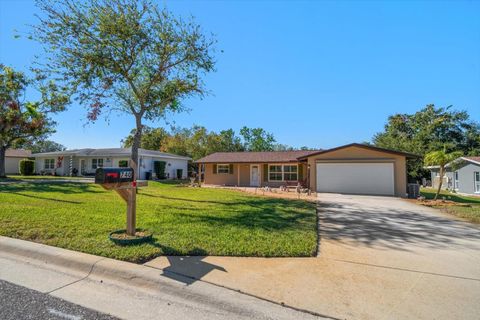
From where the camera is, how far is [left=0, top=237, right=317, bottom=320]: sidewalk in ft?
10.2

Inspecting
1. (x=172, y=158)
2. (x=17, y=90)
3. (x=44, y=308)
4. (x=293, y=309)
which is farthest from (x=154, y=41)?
(x=172, y=158)

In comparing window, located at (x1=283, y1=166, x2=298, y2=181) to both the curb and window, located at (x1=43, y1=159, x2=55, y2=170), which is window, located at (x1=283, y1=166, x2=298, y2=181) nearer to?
the curb

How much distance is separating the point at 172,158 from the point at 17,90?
15.8 metres

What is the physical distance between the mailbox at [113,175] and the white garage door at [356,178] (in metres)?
16.5

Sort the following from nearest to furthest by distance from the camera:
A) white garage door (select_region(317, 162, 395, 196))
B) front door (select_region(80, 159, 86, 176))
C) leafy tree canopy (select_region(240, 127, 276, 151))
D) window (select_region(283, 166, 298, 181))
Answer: white garage door (select_region(317, 162, 395, 196)) → window (select_region(283, 166, 298, 181)) → front door (select_region(80, 159, 86, 176)) → leafy tree canopy (select_region(240, 127, 276, 151))

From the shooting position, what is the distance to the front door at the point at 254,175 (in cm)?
2541

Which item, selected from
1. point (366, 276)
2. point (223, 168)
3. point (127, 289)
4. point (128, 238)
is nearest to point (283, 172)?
point (223, 168)

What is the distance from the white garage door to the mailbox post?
16118 mm

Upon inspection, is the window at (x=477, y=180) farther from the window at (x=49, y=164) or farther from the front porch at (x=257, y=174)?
the window at (x=49, y=164)

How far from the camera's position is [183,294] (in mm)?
3461

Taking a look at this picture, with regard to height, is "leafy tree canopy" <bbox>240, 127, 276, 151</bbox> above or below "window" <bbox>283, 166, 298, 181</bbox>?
above

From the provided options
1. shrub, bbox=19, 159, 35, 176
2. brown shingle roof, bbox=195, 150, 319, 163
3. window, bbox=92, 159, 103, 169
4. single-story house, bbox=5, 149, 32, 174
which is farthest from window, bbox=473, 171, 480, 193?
single-story house, bbox=5, 149, 32, 174

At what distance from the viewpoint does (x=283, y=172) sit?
2461 cm

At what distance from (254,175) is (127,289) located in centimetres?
2219
